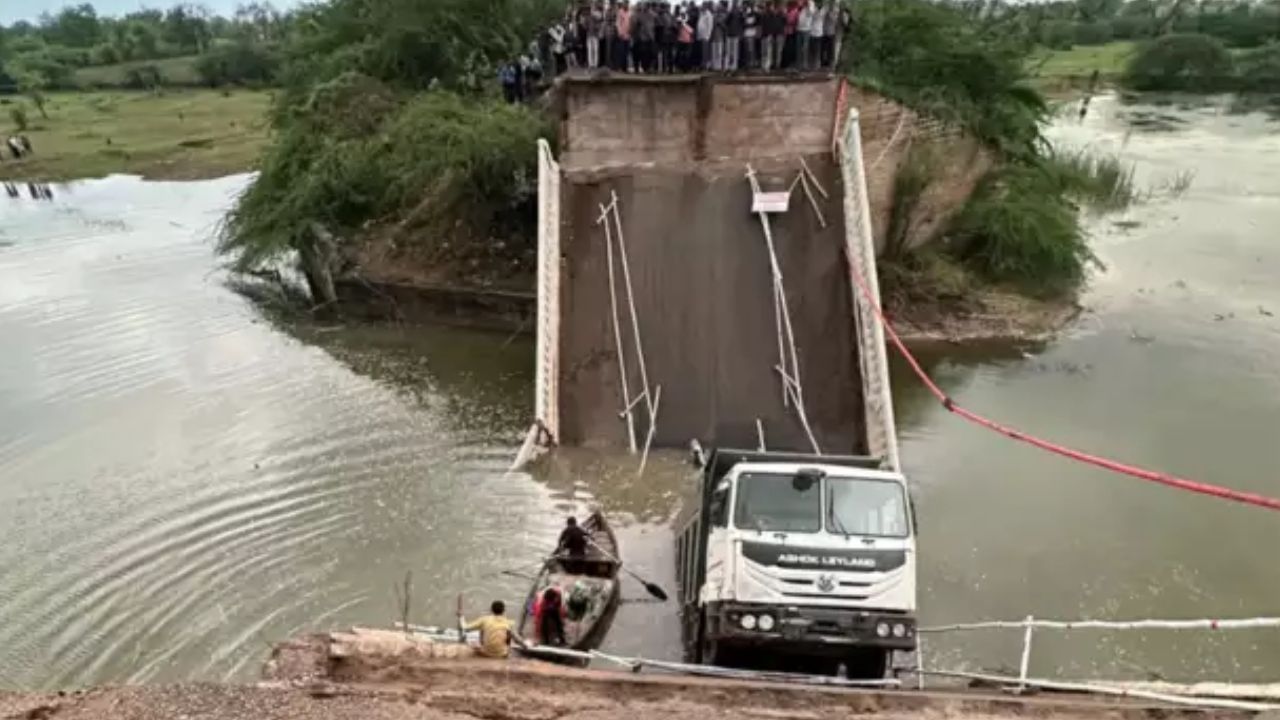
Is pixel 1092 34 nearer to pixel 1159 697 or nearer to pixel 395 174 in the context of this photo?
pixel 395 174

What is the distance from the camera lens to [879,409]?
611 inches

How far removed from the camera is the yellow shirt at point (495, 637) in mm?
9828

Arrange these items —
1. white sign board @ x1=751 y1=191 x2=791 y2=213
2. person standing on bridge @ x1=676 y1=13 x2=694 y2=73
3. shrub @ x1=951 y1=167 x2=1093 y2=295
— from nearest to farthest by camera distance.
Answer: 1. white sign board @ x1=751 y1=191 x2=791 y2=213
2. person standing on bridge @ x1=676 y1=13 x2=694 y2=73
3. shrub @ x1=951 y1=167 x2=1093 y2=295

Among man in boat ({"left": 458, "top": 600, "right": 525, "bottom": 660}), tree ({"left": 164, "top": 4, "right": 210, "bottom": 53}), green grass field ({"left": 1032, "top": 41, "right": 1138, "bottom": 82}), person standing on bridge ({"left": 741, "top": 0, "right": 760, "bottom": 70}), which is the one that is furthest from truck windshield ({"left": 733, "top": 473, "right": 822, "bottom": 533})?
tree ({"left": 164, "top": 4, "right": 210, "bottom": 53})

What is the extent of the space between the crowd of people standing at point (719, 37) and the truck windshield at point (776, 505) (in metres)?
13.9

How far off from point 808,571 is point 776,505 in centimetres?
85

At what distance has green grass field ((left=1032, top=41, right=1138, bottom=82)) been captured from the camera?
237 ft

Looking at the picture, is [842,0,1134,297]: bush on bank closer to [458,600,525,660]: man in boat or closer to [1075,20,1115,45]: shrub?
[458,600,525,660]: man in boat

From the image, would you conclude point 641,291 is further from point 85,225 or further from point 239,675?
point 85,225

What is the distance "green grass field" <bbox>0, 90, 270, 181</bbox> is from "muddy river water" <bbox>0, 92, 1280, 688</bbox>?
90.9 ft

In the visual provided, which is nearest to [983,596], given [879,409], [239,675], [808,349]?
[879,409]

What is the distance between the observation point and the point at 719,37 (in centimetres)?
2262

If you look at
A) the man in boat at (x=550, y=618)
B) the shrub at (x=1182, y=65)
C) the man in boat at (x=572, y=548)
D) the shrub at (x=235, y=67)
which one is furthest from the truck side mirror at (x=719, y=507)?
the shrub at (x=235, y=67)

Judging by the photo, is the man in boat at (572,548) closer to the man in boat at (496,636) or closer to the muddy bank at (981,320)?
the man in boat at (496,636)
